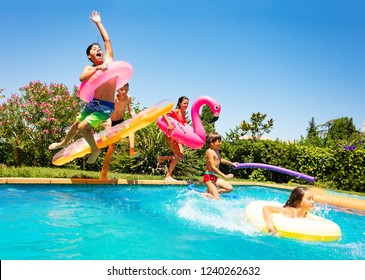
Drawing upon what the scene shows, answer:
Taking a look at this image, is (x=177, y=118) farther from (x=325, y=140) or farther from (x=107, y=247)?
(x=325, y=140)

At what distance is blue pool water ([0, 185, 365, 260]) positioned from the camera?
148 inches

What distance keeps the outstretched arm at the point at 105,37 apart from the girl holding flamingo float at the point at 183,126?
3445 millimetres

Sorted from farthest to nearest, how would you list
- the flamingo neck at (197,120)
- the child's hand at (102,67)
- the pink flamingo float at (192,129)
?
the flamingo neck at (197,120)
the pink flamingo float at (192,129)
the child's hand at (102,67)

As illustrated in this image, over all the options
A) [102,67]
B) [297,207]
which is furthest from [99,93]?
[297,207]

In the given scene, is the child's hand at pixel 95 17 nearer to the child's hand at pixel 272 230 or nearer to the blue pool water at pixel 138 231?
the blue pool water at pixel 138 231

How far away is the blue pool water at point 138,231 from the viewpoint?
12.3 feet

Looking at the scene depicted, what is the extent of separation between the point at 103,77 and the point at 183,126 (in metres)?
4.22

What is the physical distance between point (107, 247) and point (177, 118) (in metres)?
6.23

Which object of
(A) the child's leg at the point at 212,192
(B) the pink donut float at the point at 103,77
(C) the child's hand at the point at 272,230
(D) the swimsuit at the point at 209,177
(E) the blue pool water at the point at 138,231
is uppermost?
(B) the pink donut float at the point at 103,77

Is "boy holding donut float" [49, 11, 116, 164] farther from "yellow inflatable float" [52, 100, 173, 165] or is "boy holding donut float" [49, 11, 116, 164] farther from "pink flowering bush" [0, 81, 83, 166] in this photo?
"pink flowering bush" [0, 81, 83, 166]

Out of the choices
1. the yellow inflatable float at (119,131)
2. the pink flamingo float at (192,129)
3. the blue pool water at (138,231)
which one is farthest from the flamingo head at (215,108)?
the blue pool water at (138,231)

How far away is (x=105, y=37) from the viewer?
5.74 metres

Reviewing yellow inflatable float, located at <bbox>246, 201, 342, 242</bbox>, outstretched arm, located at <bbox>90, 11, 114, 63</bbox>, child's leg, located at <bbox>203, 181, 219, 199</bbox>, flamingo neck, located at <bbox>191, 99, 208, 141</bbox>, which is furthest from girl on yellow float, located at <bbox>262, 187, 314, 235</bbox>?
flamingo neck, located at <bbox>191, 99, 208, 141</bbox>
